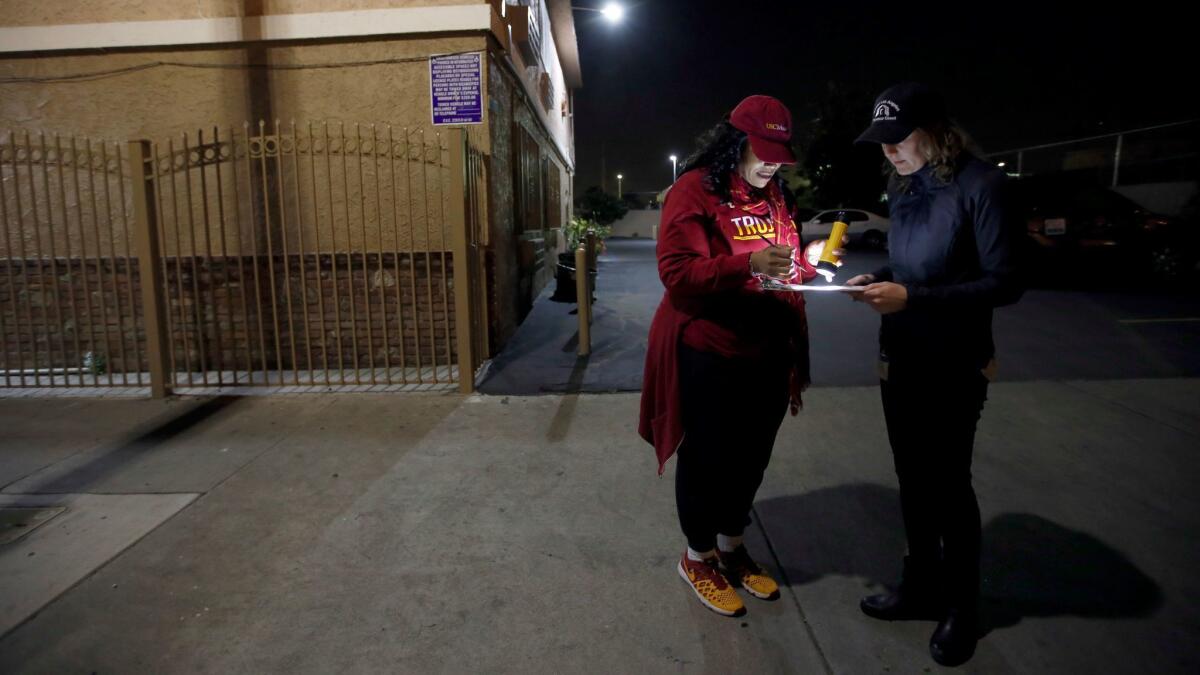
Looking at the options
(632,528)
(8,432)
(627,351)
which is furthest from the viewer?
(627,351)

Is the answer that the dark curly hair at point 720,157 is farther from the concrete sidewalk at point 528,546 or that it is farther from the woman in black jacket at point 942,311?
the concrete sidewalk at point 528,546

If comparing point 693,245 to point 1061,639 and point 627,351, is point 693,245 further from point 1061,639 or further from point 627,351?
point 627,351

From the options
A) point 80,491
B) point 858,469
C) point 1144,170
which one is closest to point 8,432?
point 80,491

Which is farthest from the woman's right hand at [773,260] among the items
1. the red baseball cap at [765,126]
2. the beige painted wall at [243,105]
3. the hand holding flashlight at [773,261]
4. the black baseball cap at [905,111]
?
the beige painted wall at [243,105]

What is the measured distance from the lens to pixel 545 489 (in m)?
3.97

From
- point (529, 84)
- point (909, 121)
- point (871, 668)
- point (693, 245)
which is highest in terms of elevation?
point (529, 84)

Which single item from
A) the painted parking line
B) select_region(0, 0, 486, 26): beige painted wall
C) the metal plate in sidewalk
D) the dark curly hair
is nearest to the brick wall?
select_region(0, 0, 486, 26): beige painted wall

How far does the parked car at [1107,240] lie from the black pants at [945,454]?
32.9 ft

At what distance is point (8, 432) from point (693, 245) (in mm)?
5250

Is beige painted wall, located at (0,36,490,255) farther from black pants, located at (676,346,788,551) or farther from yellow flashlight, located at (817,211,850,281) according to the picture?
yellow flashlight, located at (817,211,850,281)

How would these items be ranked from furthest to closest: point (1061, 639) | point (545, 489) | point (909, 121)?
point (545, 489)
point (1061, 639)
point (909, 121)

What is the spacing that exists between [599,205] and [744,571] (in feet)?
153

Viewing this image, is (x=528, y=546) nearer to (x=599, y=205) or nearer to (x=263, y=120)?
(x=263, y=120)

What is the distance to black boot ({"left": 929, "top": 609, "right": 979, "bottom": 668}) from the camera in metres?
2.43
